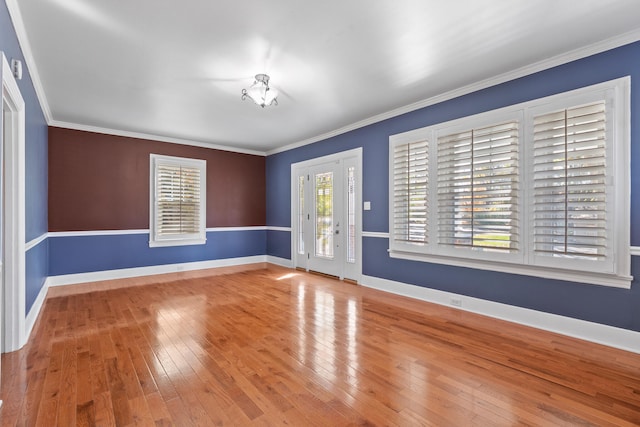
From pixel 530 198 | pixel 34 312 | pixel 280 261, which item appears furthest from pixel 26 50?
pixel 280 261

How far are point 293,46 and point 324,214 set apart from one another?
3436 mm

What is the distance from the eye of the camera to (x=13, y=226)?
2684 mm

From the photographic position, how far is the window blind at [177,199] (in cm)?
595

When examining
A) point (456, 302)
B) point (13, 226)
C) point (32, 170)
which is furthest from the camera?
point (456, 302)

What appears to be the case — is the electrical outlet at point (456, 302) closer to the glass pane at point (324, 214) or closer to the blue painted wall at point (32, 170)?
the glass pane at point (324, 214)

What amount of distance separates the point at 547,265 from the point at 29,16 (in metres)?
4.88

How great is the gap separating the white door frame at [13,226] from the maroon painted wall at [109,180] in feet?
8.90

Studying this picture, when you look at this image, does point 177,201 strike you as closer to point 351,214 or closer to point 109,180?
point 109,180

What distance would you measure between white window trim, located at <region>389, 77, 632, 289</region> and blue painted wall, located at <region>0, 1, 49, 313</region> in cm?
407

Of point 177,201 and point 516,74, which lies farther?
point 177,201

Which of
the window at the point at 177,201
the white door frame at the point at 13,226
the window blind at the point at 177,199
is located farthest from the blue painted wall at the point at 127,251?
the white door frame at the point at 13,226

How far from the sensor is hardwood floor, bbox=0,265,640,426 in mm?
1854

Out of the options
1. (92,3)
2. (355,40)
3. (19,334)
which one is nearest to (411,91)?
(355,40)

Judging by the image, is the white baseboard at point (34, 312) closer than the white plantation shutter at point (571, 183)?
No
